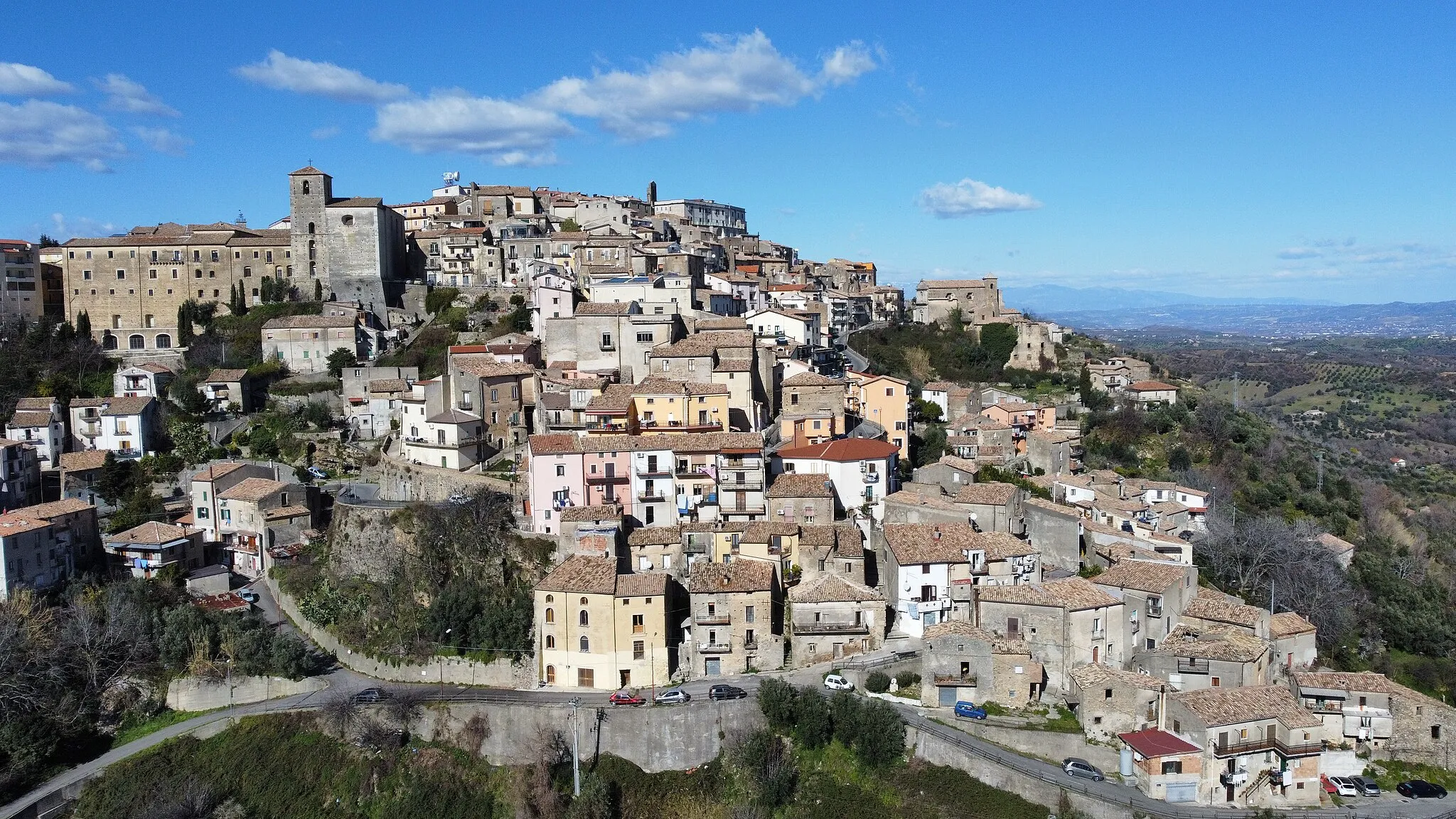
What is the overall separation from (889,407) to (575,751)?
2086 cm

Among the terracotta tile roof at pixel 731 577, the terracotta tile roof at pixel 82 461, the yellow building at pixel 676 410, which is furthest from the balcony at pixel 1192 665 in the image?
the terracotta tile roof at pixel 82 461

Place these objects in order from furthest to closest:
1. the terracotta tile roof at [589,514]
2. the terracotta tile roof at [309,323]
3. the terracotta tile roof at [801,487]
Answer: the terracotta tile roof at [309,323], the terracotta tile roof at [801,487], the terracotta tile roof at [589,514]

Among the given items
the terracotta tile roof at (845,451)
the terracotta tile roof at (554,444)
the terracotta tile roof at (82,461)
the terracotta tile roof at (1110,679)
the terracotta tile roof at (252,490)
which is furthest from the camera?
→ the terracotta tile roof at (82,461)

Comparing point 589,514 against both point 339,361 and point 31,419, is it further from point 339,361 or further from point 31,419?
point 31,419

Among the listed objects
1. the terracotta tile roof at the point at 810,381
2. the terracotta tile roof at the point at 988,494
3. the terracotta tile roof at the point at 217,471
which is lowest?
the terracotta tile roof at the point at 988,494

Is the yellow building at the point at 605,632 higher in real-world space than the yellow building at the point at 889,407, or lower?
lower

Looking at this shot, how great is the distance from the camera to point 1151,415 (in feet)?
181

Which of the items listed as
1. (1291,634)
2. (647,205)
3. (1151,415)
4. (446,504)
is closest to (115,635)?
(446,504)

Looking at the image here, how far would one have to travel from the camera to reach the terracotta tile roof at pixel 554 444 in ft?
116

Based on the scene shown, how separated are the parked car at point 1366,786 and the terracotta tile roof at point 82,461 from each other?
160 feet

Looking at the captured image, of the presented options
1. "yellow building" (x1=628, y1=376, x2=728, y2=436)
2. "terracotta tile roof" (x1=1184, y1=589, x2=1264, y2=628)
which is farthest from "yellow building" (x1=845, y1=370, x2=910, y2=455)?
"terracotta tile roof" (x1=1184, y1=589, x2=1264, y2=628)

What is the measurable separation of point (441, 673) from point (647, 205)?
2205 inches

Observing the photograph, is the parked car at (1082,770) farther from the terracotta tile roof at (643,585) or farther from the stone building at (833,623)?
the terracotta tile roof at (643,585)

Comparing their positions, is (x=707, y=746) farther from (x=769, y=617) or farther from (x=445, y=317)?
(x=445, y=317)
